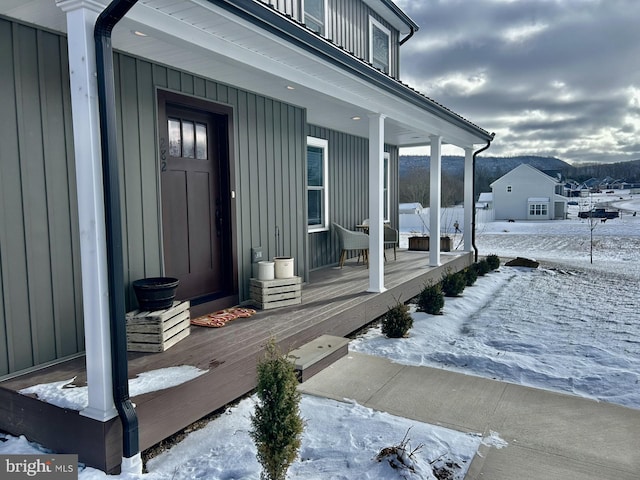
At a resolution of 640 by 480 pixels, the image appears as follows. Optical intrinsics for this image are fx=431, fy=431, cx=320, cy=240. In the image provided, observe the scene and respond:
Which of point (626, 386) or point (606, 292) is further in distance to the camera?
point (606, 292)

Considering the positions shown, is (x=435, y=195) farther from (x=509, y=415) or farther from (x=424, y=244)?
(x=509, y=415)

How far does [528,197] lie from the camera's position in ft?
111

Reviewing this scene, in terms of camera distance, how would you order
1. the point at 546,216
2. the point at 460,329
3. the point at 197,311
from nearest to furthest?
the point at 197,311 < the point at 460,329 < the point at 546,216

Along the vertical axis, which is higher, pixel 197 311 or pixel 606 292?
pixel 197 311

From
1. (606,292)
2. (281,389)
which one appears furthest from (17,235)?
(606,292)

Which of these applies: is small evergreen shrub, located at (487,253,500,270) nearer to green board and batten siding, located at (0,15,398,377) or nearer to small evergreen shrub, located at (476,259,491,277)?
small evergreen shrub, located at (476,259,491,277)

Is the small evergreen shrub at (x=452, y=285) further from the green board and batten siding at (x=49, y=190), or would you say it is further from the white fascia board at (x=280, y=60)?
the green board and batten siding at (x=49, y=190)

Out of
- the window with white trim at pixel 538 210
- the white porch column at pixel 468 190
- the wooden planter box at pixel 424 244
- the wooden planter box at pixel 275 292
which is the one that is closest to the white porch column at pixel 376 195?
the wooden planter box at pixel 275 292

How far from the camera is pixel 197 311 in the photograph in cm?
389

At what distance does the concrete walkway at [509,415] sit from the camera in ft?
7.18

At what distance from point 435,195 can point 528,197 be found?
100 ft

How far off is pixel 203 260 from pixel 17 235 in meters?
1.70

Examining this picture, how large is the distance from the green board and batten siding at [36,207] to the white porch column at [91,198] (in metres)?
0.87

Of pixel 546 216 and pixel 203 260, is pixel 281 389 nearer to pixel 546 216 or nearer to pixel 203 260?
pixel 203 260
